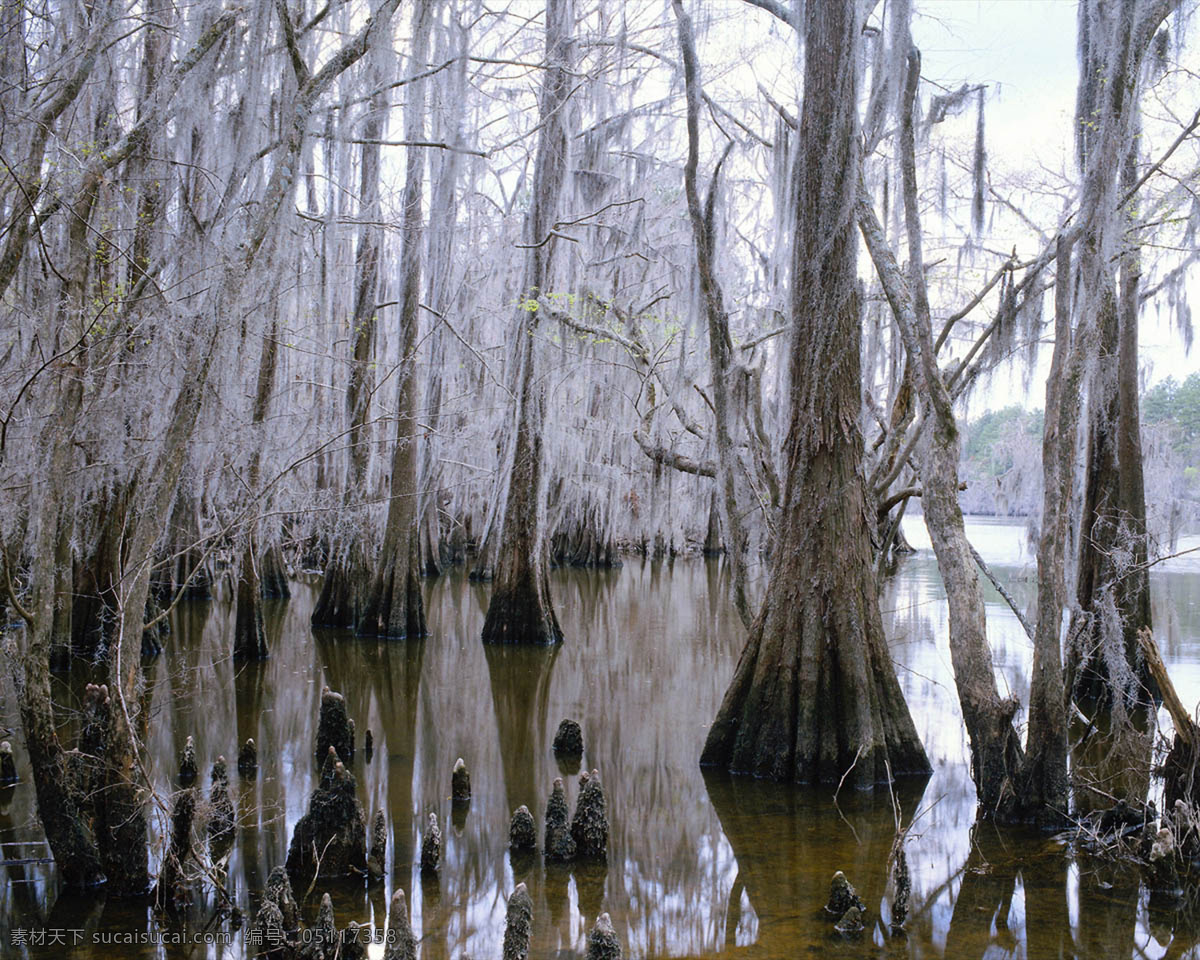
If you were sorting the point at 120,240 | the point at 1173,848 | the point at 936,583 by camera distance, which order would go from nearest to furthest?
the point at 1173,848, the point at 120,240, the point at 936,583

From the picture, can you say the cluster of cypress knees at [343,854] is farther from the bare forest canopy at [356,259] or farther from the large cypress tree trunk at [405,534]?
the large cypress tree trunk at [405,534]

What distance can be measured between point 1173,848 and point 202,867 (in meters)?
4.32

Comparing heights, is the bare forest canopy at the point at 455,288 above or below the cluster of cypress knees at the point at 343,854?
above

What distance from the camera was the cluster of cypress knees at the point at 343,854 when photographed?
3721 millimetres

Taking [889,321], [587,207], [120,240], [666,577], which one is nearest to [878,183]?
[889,321]

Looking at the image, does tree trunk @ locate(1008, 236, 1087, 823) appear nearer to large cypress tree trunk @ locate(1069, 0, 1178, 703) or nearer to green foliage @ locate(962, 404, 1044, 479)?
large cypress tree trunk @ locate(1069, 0, 1178, 703)

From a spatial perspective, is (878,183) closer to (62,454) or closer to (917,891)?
(917,891)

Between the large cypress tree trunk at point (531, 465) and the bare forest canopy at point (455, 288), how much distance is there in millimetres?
37

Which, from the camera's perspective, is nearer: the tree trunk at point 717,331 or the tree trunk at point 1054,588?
the tree trunk at point 1054,588

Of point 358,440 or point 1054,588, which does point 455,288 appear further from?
point 1054,588

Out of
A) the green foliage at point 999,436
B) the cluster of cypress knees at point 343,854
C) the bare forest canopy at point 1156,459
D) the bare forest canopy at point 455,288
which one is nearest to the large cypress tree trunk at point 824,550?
the bare forest canopy at point 455,288

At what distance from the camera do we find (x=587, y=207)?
12922 millimetres

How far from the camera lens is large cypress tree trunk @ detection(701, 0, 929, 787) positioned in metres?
6.12

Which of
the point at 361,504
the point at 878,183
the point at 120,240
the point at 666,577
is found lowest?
the point at 666,577
